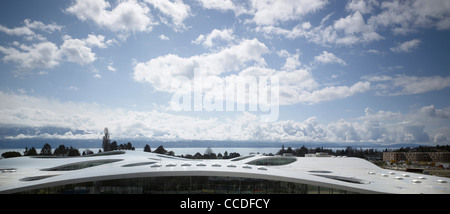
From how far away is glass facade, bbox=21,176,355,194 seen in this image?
25.2 meters

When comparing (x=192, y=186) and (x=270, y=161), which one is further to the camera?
(x=270, y=161)

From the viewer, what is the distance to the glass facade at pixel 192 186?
25156mm

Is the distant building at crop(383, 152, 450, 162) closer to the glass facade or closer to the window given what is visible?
the window

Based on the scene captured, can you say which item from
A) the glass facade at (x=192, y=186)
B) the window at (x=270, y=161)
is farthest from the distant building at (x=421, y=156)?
the glass facade at (x=192, y=186)

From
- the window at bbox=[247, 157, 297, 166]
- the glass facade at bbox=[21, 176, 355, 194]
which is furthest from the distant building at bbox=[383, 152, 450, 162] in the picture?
the glass facade at bbox=[21, 176, 355, 194]

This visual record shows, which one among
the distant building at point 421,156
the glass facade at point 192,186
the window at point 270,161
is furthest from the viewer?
the distant building at point 421,156

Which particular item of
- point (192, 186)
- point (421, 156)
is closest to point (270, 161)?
point (192, 186)

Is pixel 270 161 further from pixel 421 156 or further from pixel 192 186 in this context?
pixel 421 156

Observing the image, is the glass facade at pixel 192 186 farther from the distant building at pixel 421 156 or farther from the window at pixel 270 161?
the distant building at pixel 421 156

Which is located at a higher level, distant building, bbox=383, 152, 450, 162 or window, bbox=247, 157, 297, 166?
window, bbox=247, 157, 297, 166

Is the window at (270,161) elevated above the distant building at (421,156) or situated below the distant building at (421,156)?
above

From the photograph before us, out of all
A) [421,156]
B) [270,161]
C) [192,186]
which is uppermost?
[192,186]

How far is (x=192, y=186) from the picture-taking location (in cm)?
2616

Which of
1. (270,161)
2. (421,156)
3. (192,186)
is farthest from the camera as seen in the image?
(421,156)
